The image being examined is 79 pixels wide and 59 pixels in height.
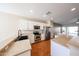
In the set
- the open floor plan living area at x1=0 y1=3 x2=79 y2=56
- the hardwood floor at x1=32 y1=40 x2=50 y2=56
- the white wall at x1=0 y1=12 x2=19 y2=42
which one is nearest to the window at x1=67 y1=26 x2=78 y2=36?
the open floor plan living area at x1=0 y1=3 x2=79 y2=56

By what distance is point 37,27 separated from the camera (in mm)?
962

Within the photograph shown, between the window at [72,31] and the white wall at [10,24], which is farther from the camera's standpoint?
the window at [72,31]

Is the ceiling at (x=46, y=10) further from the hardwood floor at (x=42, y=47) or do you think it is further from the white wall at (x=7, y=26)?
the hardwood floor at (x=42, y=47)

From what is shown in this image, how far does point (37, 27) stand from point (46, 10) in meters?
0.21

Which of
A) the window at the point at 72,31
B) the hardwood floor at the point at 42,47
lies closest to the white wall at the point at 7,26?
the hardwood floor at the point at 42,47

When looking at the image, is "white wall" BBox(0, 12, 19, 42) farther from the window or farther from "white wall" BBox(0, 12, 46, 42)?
the window

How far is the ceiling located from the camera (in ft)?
2.75

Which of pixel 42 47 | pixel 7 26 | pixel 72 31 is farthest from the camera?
pixel 42 47

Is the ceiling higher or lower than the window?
higher

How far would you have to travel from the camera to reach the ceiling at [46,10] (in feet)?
2.75

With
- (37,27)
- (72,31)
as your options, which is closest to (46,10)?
(37,27)

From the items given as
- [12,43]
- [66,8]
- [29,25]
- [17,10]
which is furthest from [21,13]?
[66,8]

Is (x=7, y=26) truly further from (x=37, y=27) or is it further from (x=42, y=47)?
(x=42, y=47)

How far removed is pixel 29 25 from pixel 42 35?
7.6 inches
